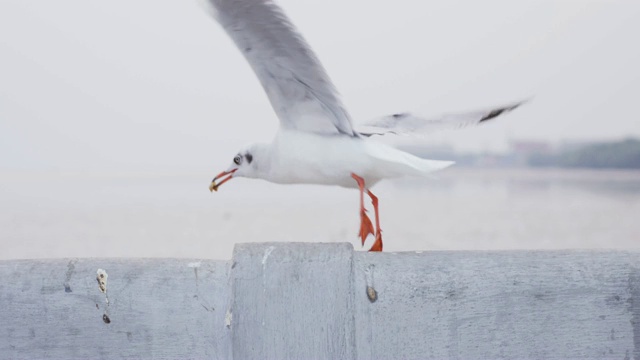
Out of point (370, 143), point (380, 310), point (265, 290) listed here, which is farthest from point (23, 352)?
point (370, 143)

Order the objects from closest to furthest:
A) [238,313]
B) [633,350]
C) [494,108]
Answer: [238,313]
[633,350]
[494,108]

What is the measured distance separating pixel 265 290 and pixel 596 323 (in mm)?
800

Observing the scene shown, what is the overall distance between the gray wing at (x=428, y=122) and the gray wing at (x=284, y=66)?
201mm

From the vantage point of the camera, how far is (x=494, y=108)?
8.13 ft

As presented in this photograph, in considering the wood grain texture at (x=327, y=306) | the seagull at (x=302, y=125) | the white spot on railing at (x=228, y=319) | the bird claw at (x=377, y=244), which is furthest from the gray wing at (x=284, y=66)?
the white spot on railing at (x=228, y=319)

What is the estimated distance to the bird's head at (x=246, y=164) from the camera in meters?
2.40

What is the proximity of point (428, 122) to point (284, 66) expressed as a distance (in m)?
0.67

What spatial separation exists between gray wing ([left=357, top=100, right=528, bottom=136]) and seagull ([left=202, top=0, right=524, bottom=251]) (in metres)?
0.07

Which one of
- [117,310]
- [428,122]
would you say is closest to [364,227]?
[428,122]

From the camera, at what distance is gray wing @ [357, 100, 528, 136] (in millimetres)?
2475

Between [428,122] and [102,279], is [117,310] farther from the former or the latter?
[428,122]

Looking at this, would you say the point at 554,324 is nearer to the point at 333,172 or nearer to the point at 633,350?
the point at 633,350

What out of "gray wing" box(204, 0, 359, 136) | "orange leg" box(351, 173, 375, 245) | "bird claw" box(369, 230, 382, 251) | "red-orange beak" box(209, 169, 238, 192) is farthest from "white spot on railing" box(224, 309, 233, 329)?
"red-orange beak" box(209, 169, 238, 192)

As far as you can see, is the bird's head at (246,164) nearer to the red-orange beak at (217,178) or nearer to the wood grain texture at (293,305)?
the red-orange beak at (217,178)
